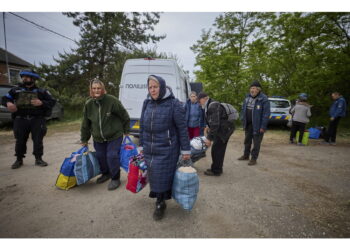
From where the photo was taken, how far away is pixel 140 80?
520cm

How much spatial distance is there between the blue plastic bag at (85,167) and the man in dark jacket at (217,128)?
2006 mm

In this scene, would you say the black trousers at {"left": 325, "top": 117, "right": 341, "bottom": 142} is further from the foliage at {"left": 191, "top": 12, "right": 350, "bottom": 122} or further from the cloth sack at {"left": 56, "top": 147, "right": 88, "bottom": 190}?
the cloth sack at {"left": 56, "top": 147, "right": 88, "bottom": 190}

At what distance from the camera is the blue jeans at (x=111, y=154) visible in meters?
2.85

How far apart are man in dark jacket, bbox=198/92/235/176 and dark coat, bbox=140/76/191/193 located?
110cm

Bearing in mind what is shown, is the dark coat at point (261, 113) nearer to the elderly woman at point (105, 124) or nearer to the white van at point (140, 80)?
the white van at point (140, 80)

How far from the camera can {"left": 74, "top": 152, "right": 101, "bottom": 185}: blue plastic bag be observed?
9.14ft

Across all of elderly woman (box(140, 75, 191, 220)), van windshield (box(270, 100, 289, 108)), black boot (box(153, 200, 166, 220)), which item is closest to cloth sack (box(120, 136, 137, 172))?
elderly woman (box(140, 75, 191, 220))

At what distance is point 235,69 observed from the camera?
33.9ft

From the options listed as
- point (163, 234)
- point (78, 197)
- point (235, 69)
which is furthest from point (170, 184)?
point (235, 69)

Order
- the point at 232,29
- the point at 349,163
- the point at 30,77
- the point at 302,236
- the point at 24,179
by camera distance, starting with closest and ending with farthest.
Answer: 1. the point at 302,236
2. the point at 24,179
3. the point at 30,77
4. the point at 349,163
5. the point at 232,29

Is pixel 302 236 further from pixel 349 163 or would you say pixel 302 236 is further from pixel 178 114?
pixel 349 163

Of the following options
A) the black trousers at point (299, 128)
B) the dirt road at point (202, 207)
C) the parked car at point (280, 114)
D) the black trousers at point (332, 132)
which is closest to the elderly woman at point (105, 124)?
the dirt road at point (202, 207)

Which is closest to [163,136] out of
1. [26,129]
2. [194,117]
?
[194,117]
